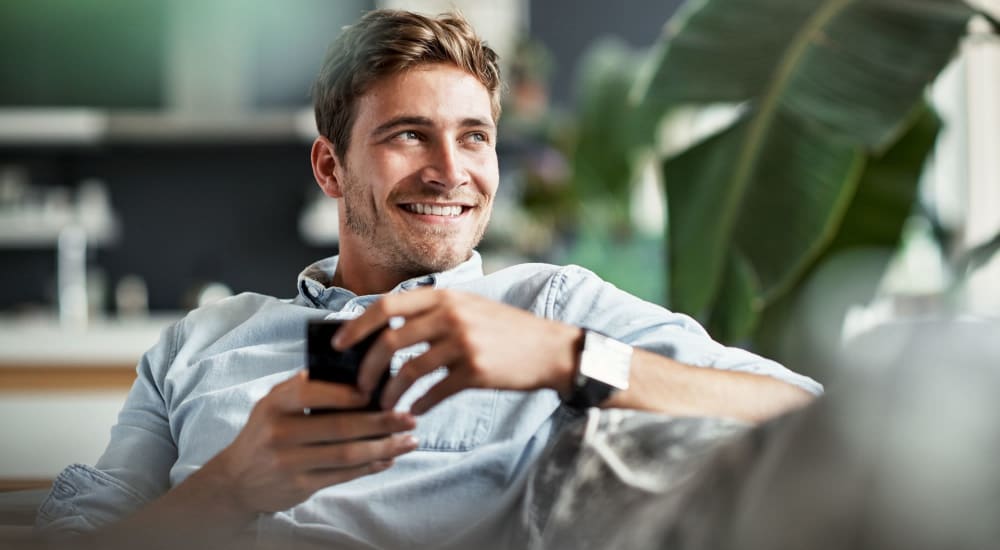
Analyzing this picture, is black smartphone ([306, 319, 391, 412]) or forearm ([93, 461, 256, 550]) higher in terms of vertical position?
black smartphone ([306, 319, 391, 412])

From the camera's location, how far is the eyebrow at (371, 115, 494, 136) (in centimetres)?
109

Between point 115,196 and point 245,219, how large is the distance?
1.73ft

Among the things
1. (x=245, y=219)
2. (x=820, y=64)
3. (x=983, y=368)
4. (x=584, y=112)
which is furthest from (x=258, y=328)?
(x=245, y=219)

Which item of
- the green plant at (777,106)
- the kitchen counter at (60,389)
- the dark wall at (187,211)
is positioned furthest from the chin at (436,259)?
the dark wall at (187,211)

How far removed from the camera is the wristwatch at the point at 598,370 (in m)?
0.84

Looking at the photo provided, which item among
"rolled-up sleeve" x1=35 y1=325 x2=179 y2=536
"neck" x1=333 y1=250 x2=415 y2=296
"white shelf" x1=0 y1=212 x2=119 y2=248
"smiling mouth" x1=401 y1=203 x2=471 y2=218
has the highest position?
"smiling mouth" x1=401 y1=203 x2=471 y2=218

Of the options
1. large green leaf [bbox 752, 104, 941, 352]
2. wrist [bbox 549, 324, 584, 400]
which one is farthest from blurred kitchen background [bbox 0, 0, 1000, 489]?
wrist [bbox 549, 324, 584, 400]

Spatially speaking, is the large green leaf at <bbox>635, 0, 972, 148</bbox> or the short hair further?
the large green leaf at <bbox>635, 0, 972, 148</bbox>

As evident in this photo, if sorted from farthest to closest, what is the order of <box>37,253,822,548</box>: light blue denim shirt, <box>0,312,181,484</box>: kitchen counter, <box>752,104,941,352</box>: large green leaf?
<box>0,312,181,484</box>: kitchen counter
<box>752,104,941,352</box>: large green leaf
<box>37,253,822,548</box>: light blue denim shirt

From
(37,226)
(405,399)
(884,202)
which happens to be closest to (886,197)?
(884,202)

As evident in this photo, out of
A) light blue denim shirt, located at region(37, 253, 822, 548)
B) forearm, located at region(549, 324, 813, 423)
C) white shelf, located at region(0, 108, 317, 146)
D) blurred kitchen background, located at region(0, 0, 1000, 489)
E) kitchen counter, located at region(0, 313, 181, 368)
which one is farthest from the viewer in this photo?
white shelf, located at region(0, 108, 317, 146)

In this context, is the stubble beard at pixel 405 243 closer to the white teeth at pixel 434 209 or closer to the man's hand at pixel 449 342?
the white teeth at pixel 434 209

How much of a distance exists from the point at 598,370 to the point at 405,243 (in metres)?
0.33

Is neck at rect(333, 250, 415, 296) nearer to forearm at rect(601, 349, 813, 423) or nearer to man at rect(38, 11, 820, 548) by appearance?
man at rect(38, 11, 820, 548)
